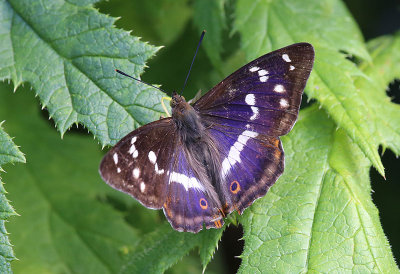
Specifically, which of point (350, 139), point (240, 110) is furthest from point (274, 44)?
point (350, 139)

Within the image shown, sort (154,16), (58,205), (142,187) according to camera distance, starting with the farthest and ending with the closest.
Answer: (154,16) < (58,205) < (142,187)

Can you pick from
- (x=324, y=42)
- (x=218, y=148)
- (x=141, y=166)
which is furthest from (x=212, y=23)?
(x=141, y=166)

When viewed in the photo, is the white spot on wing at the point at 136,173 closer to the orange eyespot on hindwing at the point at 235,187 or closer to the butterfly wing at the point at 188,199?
the butterfly wing at the point at 188,199

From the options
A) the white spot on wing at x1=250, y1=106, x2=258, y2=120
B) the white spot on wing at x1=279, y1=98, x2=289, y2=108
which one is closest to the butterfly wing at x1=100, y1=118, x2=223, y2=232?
the white spot on wing at x1=250, y1=106, x2=258, y2=120

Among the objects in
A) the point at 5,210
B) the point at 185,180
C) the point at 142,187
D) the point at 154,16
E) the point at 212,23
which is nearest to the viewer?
the point at 5,210

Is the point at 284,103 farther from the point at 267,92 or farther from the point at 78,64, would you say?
the point at 78,64

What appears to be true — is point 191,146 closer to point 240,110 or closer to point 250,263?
point 240,110

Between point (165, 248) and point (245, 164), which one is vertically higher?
point (245, 164)

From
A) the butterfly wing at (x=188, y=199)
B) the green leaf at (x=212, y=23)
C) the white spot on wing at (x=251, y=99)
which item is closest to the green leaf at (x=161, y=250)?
the butterfly wing at (x=188, y=199)
